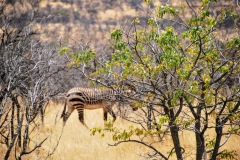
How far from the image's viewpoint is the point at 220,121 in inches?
207

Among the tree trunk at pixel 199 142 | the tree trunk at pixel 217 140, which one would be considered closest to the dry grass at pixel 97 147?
the tree trunk at pixel 199 142

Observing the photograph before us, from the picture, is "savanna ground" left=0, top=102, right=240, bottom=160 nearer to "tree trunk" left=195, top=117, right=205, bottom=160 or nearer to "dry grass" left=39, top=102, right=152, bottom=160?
"dry grass" left=39, top=102, right=152, bottom=160

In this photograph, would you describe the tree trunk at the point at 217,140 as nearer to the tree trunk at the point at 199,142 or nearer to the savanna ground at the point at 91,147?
the tree trunk at the point at 199,142

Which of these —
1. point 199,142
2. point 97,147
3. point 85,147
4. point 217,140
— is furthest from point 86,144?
point 217,140

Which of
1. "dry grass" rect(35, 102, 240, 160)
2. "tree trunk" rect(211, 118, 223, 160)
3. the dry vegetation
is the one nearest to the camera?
"tree trunk" rect(211, 118, 223, 160)

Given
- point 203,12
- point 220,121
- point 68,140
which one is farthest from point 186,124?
point 68,140

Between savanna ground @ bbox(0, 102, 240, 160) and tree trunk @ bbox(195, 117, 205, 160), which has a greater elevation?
savanna ground @ bbox(0, 102, 240, 160)

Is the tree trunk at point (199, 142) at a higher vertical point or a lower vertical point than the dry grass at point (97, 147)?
lower

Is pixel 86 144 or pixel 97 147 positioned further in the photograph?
pixel 86 144

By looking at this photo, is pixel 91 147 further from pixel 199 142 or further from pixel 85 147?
pixel 199 142

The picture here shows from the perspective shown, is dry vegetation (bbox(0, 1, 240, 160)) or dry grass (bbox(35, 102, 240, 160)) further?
dry grass (bbox(35, 102, 240, 160))

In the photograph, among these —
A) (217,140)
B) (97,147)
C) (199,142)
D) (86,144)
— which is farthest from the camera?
(86,144)

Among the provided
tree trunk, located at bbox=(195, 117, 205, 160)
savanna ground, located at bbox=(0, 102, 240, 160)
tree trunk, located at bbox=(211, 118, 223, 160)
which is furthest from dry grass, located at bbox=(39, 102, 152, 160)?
tree trunk, located at bbox=(211, 118, 223, 160)

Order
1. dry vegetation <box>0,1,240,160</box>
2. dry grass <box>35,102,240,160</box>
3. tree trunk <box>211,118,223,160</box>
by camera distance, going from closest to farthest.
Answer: tree trunk <box>211,118,223,160</box> → dry vegetation <box>0,1,240,160</box> → dry grass <box>35,102,240,160</box>
